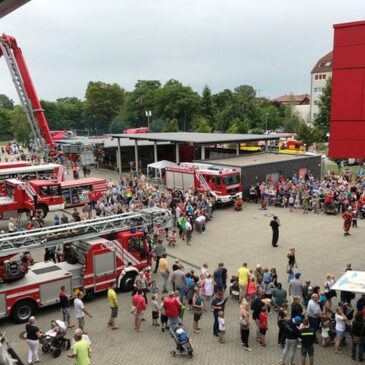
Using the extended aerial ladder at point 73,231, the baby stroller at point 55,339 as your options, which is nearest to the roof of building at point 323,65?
the extended aerial ladder at point 73,231

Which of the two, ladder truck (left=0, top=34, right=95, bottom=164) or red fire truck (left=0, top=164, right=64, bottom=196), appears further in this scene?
ladder truck (left=0, top=34, right=95, bottom=164)

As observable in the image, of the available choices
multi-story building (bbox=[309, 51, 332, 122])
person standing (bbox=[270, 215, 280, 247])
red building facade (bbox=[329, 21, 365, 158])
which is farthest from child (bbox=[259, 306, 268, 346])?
multi-story building (bbox=[309, 51, 332, 122])

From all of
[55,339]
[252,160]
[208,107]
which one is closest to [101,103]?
[208,107]

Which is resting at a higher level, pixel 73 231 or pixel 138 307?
pixel 73 231

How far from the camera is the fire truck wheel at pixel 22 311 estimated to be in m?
13.4

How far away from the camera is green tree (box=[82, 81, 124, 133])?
113 metres

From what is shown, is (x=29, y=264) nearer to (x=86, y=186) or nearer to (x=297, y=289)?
(x=297, y=289)

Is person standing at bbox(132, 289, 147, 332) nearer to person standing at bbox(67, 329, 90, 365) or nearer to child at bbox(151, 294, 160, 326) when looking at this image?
child at bbox(151, 294, 160, 326)

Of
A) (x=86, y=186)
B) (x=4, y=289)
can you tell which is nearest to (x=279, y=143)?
(x=86, y=186)

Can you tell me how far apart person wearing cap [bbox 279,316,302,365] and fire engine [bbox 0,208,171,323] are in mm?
6546

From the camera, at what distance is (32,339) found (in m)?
10.9

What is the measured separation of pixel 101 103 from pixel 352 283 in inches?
4228

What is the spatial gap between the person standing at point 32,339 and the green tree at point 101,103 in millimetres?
105556

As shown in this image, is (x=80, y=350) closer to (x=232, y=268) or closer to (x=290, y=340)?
(x=290, y=340)
